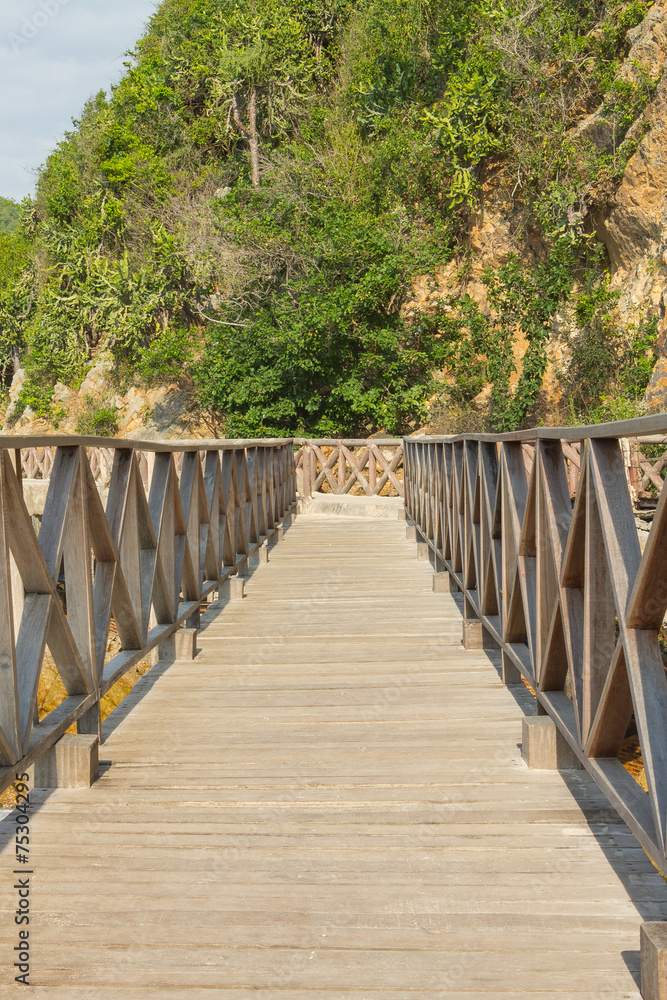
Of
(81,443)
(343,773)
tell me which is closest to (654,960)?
(343,773)

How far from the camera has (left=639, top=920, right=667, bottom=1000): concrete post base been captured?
1.46 metres

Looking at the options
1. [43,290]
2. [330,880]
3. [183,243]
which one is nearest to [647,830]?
[330,880]

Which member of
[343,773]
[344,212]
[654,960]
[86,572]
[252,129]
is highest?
[252,129]

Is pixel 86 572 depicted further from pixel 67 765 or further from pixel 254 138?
pixel 254 138

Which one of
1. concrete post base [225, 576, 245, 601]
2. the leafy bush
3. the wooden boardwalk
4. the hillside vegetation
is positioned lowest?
the wooden boardwalk

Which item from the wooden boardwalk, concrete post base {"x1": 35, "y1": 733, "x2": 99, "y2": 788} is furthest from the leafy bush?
concrete post base {"x1": 35, "y1": 733, "x2": 99, "y2": 788}

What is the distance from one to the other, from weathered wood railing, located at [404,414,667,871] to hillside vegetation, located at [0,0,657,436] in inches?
369

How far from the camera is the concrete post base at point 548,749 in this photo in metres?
2.55

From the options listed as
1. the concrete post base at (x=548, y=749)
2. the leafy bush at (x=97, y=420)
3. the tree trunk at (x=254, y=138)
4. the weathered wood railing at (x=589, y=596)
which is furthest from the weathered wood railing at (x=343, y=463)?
the leafy bush at (x=97, y=420)

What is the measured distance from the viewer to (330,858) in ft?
6.72

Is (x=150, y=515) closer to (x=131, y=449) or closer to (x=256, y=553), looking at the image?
(x=131, y=449)

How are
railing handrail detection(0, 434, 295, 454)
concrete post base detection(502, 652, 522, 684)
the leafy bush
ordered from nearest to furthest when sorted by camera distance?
railing handrail detection(0, 434, 295, 454), concrete post base detection(502, 652, 522, 684), the leafy bush

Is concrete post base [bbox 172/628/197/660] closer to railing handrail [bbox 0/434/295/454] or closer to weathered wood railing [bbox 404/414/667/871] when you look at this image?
railing handrail [bbox 0/434/295/454]

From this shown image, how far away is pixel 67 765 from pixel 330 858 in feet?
3.09
